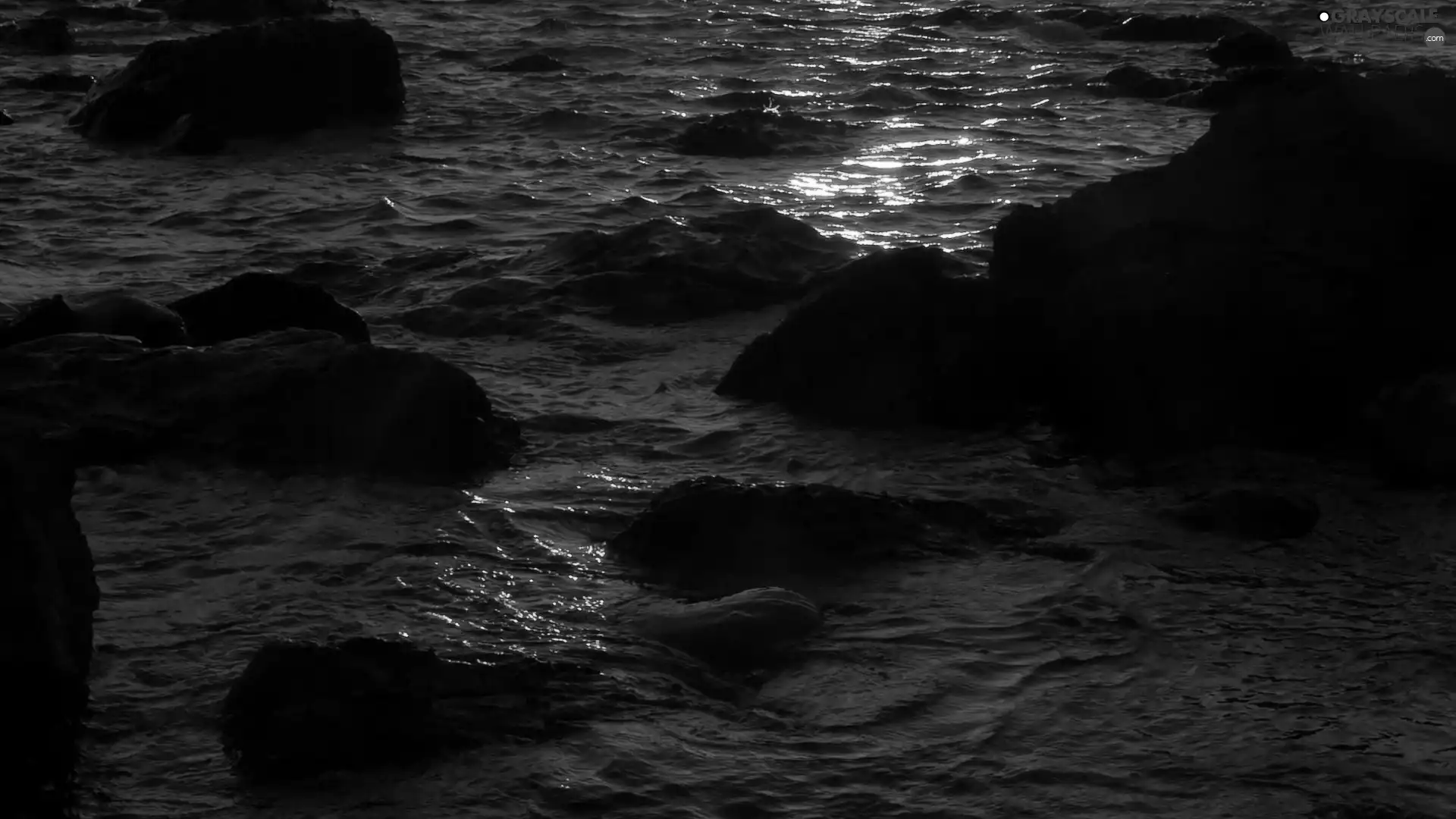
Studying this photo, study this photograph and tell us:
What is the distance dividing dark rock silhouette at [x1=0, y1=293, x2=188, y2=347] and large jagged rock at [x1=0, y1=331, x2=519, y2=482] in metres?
0.67

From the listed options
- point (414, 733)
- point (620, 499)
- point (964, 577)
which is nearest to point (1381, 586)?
point (964, 577)

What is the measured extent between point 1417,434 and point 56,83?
598 inches

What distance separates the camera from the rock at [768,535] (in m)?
7.37

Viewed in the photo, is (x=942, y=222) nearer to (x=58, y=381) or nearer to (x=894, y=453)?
(x=894, y=453)

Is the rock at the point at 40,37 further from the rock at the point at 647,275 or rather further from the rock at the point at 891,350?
the rock at the point at 891,350

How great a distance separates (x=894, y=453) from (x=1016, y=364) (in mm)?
1055

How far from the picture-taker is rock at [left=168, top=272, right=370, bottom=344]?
9734 mm

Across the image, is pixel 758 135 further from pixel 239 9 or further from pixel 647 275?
pixel 239 9

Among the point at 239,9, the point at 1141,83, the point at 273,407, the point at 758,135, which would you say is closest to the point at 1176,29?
the point at 1141,83

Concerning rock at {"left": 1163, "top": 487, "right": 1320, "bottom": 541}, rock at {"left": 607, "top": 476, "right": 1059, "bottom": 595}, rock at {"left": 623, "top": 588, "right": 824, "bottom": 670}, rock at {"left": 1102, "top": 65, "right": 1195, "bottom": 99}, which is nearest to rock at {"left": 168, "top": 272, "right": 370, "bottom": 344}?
rock at {"left": 607, "top": 476, "right": 1059, "bottom": 595}

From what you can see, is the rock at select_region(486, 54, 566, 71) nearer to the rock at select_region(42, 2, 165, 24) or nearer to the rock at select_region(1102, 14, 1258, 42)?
the rock at select_region(42, 2, 165, 24)

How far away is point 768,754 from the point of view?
5.94 metres

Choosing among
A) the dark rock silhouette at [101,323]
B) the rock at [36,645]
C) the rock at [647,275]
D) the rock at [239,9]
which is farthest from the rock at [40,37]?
the rock at [36,645]

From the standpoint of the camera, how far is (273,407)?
28.2 feet
